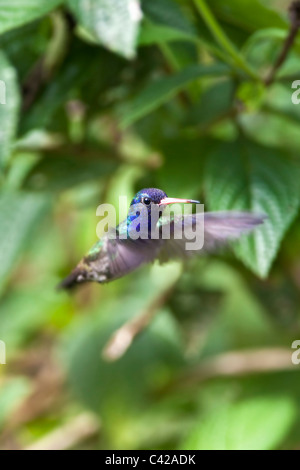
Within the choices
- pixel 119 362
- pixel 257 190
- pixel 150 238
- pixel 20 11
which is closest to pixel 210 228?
pixel 150 238

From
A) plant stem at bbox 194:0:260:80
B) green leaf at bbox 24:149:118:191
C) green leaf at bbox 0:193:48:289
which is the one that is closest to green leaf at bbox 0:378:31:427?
green leaf at bbox 0:193:48:289

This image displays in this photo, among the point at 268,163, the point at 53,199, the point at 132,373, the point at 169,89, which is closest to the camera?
the point at 169,89

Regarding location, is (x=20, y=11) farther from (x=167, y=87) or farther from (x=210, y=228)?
(x=210, y=228)

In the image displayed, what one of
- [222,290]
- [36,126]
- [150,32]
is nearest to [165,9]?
[150,32]

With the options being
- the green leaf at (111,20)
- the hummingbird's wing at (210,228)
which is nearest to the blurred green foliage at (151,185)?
the green leaf at (111,20)

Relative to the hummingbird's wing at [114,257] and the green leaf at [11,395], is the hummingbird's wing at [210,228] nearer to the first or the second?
the hummingbird's wing at [114,257]

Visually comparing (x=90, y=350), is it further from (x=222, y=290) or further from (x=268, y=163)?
(x=268, y=163)

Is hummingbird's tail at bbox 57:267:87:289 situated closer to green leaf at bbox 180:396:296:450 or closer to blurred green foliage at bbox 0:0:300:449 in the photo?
blurred green foliage at bbox 0:0:300:449
